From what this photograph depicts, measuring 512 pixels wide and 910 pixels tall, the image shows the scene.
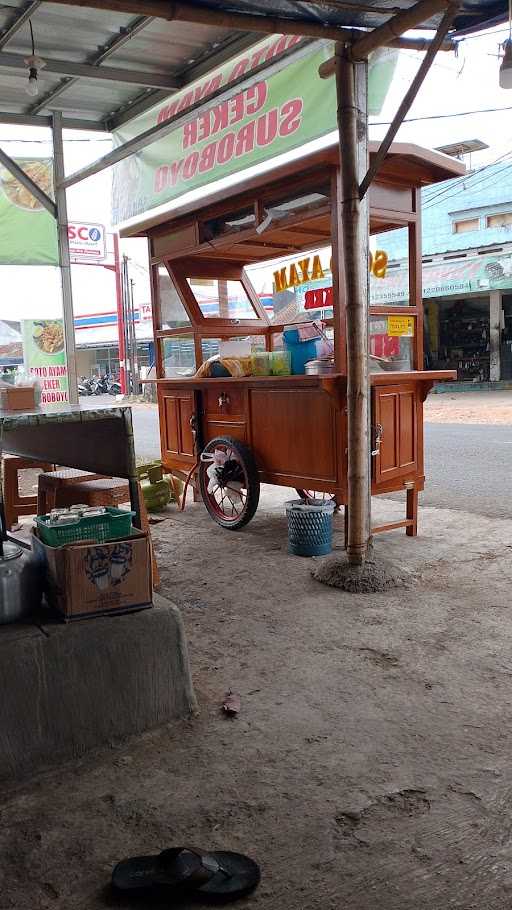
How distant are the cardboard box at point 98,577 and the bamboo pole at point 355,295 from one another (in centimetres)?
182

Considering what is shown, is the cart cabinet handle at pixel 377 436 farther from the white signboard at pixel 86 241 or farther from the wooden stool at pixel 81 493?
the white signboard at pixel 86 241

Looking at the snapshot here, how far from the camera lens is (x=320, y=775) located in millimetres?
2248

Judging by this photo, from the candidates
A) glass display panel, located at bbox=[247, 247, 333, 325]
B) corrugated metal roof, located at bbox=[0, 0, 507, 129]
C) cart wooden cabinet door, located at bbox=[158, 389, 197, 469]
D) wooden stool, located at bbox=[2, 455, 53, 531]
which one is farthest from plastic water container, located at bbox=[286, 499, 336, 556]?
corrugated metal roof, located at bbox=[0, 0, 507, 129]

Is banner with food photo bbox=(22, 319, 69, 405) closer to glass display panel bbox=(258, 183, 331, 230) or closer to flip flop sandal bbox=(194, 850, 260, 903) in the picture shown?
glass display panel bbox=(258, 183, 331, 230)

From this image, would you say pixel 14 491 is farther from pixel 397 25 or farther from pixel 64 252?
pixel 397 25

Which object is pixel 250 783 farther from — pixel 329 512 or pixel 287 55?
pixel 287 55

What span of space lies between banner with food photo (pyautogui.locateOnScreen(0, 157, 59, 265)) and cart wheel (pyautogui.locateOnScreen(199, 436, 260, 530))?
2.99 m

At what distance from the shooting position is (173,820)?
6.71ft

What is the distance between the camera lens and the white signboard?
37.3 ft

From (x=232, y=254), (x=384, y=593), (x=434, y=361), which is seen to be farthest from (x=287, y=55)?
(x=434, y=361)

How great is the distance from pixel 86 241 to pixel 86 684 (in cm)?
1038

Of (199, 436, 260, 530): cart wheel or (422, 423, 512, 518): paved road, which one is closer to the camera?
(199, 436, 260, 530): cart wheel

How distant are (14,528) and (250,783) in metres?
3.99

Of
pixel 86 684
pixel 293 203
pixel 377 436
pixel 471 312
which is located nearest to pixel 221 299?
pixel 293 203
